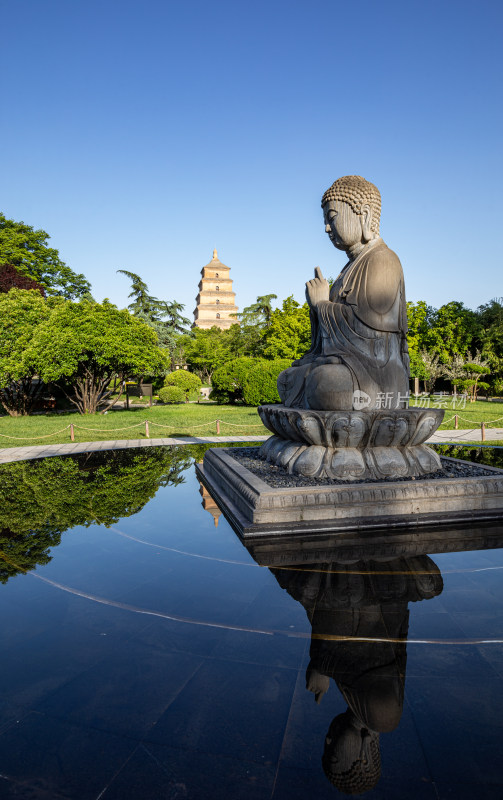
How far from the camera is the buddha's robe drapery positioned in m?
4.89

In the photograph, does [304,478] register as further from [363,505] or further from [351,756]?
[351,756]

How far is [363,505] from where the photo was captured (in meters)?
3.96

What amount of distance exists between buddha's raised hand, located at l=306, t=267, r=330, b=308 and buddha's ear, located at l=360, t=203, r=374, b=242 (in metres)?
0.65

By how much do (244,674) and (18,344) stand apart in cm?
1565

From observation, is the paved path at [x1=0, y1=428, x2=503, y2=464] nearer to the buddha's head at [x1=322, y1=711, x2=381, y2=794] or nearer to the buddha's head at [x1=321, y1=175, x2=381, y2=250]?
the buddha's head at [x1=321, y1=175, x2=381, y2=250]

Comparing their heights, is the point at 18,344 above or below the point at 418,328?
below

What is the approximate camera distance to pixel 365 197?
5.13 metres

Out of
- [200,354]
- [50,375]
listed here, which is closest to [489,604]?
[50,375]

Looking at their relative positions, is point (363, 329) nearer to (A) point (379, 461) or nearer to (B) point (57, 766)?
(A) point (379, 461)

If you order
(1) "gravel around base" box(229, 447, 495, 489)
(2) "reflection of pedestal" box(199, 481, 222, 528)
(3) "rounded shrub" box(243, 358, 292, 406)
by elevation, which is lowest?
(2) "reflection of pedestal" box(199, 481, 222, 528)

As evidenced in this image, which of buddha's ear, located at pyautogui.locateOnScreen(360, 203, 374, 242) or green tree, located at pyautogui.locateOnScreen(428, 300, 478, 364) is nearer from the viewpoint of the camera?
buddha's ear, located at pyautogui.locateOnScreen(360, 203, 374, 242)

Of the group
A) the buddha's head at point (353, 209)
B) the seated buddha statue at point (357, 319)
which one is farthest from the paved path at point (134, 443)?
the buddha's head at point (353, 209)

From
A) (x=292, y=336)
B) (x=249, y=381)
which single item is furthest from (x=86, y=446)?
(x=292, y=336)

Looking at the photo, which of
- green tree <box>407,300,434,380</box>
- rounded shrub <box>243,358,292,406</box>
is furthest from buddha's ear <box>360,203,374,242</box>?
green tree <box>407,300,434,380</box>
